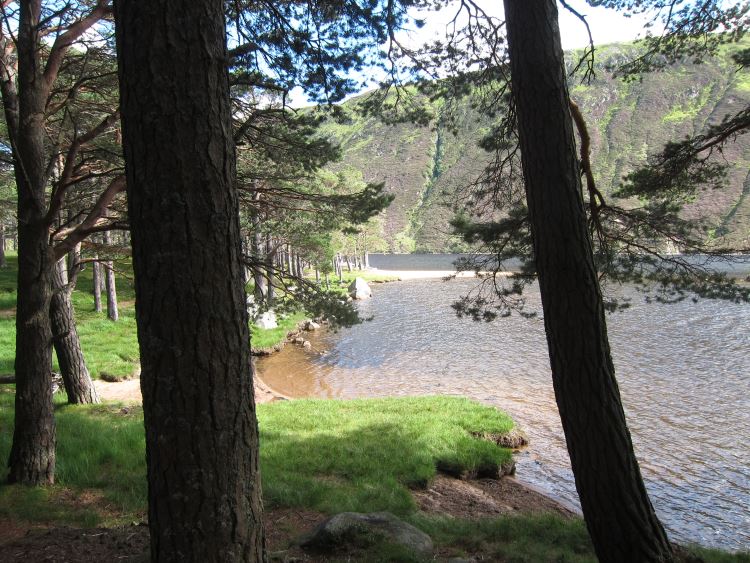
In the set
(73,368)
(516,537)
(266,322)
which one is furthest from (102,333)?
(516,537)

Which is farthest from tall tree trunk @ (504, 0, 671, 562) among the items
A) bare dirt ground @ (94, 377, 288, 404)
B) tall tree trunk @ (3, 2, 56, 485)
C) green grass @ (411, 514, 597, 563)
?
bare dirt ground @ (94, 377, 288, 404)

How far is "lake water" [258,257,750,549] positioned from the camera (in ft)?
26.0

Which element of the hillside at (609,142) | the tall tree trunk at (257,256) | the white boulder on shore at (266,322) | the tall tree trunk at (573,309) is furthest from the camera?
the hillside at (609,142)

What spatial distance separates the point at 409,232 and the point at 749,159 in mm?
78666

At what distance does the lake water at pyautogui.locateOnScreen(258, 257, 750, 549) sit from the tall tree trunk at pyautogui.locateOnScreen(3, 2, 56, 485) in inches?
275

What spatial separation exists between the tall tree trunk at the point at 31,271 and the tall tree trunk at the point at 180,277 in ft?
12.4

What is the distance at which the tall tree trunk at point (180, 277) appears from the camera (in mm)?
1844

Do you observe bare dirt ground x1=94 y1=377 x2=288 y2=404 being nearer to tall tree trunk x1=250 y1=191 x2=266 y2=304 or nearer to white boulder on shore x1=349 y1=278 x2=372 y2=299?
tall tree trunk x1=250 y1=191 x2=266 y2=304

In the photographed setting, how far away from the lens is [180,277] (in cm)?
184

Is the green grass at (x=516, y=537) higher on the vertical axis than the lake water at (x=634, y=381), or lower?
higher

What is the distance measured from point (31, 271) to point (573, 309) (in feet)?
16.4

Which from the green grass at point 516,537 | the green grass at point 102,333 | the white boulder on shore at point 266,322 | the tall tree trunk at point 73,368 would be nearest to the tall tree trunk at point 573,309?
the green grass at point 516,537

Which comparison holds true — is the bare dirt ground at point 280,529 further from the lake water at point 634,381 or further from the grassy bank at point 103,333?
the grassy bank at point 103,333

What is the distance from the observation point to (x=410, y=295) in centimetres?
3956
